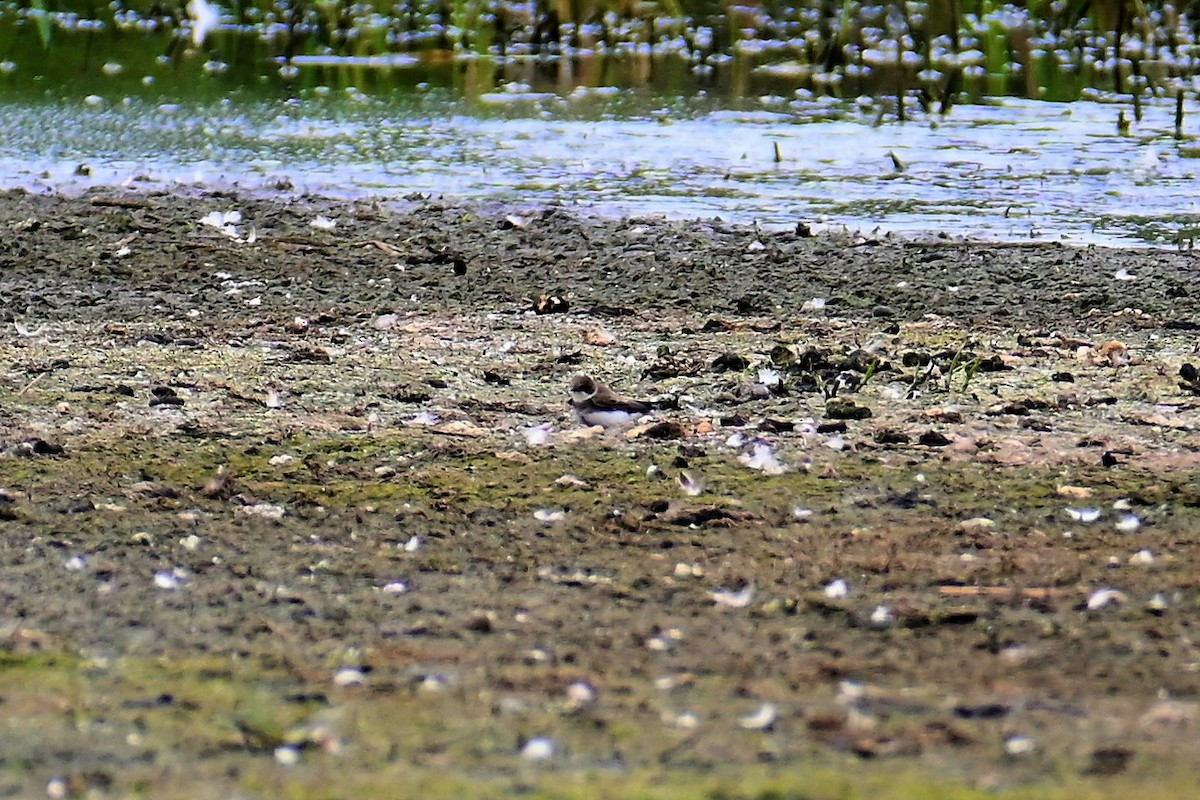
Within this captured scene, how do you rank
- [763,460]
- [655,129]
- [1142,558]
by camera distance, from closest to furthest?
[1142,558], [763,460], [655,129]

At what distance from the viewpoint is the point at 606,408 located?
4.95m

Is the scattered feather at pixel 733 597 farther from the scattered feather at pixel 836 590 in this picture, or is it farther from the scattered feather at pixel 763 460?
the scattered feather at pixel 763 460

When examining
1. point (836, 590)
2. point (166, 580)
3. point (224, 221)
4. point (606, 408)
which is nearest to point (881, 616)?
point (836, 590)

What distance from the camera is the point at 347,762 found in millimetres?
2807

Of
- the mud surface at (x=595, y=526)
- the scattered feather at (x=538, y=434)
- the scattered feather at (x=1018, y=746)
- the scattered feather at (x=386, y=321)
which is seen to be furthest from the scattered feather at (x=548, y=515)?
the scattered feather at (x=386, y=321)

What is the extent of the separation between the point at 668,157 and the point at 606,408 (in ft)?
16.4

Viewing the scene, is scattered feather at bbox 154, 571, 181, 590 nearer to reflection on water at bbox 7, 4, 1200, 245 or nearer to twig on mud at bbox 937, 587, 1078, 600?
twig on mud at bbox 937, 587, 1078, 600

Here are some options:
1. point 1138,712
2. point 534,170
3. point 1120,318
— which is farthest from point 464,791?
point 534,170

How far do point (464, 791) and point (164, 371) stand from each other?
9.86ft

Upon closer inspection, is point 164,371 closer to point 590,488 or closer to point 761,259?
point 590,488

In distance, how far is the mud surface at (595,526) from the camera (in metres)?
2.88

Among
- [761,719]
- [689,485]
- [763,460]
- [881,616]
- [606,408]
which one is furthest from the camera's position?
[606,408]

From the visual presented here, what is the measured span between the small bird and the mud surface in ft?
0.28

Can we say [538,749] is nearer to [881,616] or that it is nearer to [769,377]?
[881,616]
